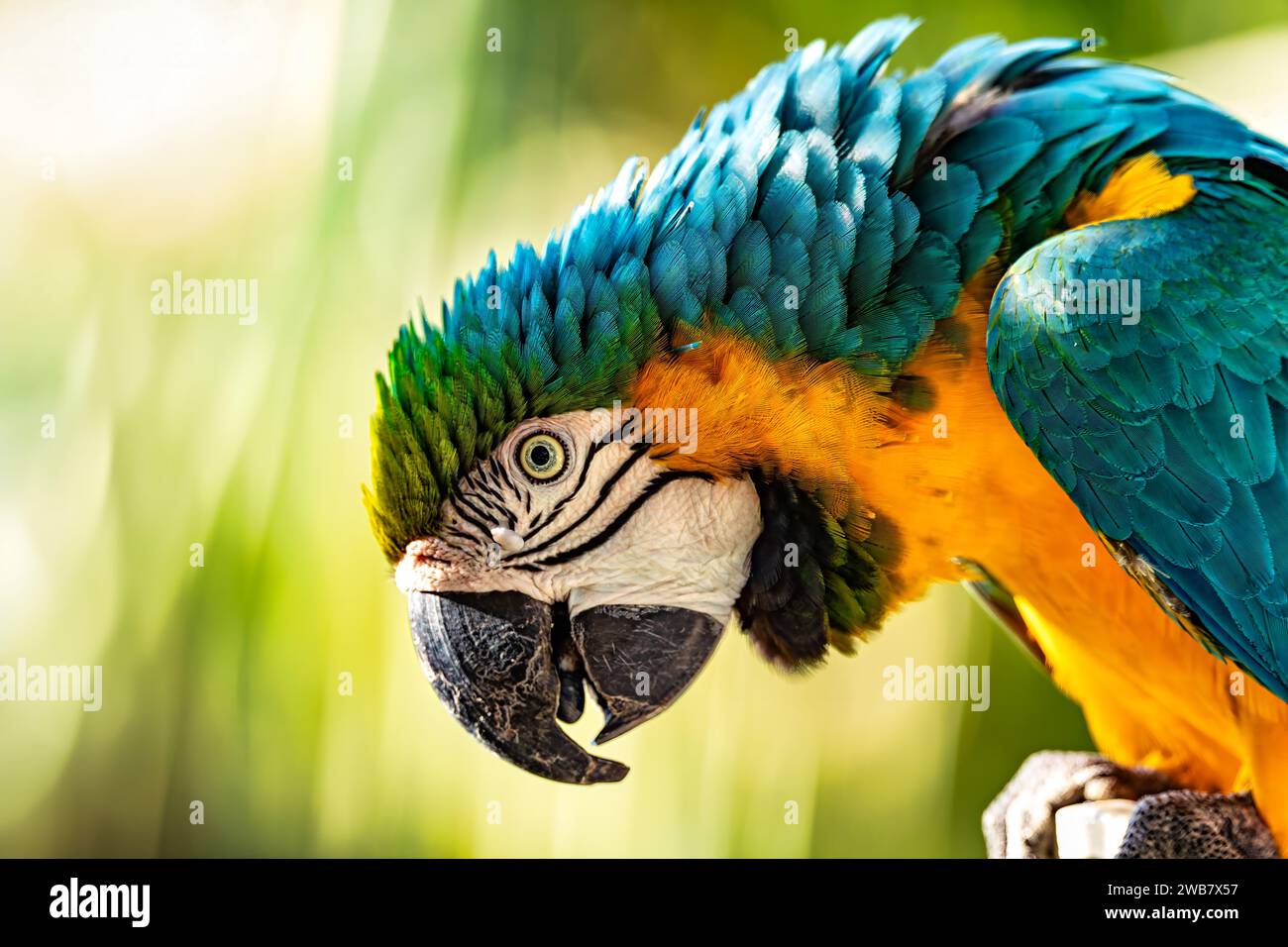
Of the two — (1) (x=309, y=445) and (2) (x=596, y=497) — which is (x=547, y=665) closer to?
(2) (x=596, y=497)

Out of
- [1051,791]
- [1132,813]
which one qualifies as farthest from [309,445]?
[1132,813]

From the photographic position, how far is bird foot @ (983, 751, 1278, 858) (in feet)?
4.83

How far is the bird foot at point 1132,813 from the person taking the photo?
1471 millimetres

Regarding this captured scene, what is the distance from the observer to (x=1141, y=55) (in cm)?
240

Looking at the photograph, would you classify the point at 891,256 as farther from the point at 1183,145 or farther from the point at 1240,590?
the point at 1240,590

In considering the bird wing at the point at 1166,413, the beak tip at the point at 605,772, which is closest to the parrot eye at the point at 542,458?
the beak tip at the point at 605,772

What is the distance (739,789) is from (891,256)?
5.07 feet

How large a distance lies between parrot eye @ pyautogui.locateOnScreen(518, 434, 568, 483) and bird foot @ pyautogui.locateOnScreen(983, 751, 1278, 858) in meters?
0.92

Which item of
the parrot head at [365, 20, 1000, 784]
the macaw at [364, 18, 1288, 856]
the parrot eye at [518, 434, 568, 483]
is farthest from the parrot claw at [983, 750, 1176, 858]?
the parrot eye at [518, 434, 568, 483]

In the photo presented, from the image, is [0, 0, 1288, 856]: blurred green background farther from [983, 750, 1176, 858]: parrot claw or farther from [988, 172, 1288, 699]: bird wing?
[988, 172, 1288, 699]: bird wing

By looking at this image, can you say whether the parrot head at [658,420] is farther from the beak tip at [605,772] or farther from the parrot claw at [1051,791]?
the parrot claw at [1051,791]

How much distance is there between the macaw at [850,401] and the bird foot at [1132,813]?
0.07 metres
